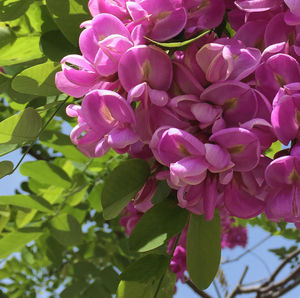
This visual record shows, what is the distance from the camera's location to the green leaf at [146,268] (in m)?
0.63

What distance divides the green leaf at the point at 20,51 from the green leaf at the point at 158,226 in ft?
1.01

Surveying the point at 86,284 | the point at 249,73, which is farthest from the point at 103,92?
the point at 86,284

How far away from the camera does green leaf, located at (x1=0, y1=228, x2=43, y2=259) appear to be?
3.06ft

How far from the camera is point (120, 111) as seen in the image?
1.61 feet

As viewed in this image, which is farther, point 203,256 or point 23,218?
point 23,218

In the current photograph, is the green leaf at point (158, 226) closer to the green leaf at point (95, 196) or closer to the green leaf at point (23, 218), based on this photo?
the green leaf at point (23, 218)

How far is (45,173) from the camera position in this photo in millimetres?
1026

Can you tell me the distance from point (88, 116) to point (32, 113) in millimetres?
160

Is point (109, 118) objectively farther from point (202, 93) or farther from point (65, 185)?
point (65, 185)

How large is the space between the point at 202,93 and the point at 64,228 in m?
0.62

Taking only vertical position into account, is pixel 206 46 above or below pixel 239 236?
above

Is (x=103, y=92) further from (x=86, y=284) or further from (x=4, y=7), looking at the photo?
(x=86, y=284)

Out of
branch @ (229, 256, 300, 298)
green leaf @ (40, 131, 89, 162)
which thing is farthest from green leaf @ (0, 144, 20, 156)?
branch @ (229, 256, 300, 298)

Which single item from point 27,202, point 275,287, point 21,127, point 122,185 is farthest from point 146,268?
point 275,287
